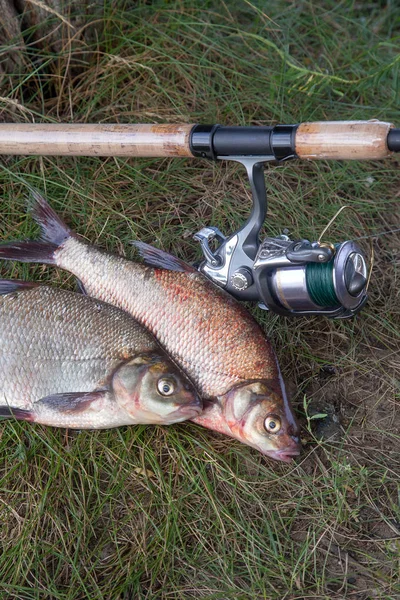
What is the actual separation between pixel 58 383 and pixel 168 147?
1084 millimetres

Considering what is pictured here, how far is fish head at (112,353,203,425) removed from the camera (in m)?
2.98

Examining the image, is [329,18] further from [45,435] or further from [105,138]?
[45,435]

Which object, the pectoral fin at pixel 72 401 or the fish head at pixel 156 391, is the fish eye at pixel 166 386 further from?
the pectoral fin at pixel 72 401

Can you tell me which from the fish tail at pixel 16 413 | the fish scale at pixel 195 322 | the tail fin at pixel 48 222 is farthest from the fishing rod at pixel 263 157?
the fish tail at pixel 16 413

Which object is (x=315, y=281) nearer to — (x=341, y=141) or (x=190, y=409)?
→ (x=341, y=141)

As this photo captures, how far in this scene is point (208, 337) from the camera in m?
3.08

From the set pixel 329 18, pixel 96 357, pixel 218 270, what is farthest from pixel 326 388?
pixel 329 18

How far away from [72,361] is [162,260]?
571 mm

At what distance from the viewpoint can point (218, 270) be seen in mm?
3162

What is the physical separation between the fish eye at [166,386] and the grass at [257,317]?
35 centimetres

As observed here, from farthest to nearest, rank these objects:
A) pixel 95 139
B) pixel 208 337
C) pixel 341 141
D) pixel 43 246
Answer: pixel 43 246 < pixel 95 139 < pixel 208 337 < pixel 341 141

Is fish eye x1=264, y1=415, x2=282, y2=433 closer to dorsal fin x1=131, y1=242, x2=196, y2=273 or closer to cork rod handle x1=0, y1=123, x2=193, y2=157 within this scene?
dorsal fin x1=131, y1=242, x2=196, y2=273

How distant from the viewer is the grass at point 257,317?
3084 mm

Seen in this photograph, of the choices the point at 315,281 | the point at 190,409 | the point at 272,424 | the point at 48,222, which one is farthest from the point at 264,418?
the point at 48,222
